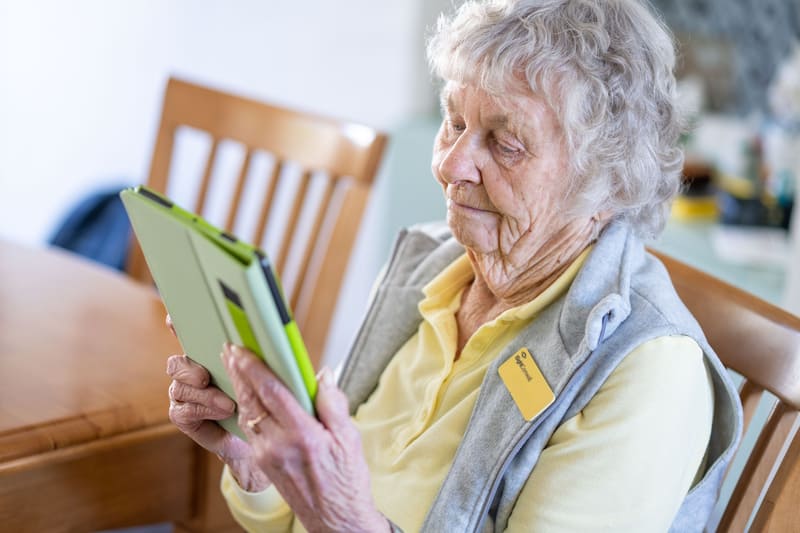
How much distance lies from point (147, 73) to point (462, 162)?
7.16 ft

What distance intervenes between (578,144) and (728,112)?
2.10 metres

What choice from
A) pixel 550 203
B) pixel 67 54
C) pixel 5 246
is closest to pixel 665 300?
pixel 550 203

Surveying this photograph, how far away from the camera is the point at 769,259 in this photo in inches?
92.6

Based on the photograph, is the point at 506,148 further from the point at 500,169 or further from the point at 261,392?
the point at 261,392

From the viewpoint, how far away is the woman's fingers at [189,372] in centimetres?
112

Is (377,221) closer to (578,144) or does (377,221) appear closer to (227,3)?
(227,3)

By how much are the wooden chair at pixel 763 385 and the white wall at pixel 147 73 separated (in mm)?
2092

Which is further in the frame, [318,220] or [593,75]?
[318,220]

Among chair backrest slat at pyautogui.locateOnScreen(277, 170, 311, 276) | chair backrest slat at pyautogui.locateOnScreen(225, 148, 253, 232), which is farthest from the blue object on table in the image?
chair backrest slat at pyautogui.locateOnScreen(277, 170, 311, 276)

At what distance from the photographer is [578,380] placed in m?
1.11

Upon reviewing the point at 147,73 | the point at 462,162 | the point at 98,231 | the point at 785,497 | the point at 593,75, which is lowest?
the point at 98,231

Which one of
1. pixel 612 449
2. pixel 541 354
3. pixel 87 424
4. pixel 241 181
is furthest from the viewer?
pixel 241 181

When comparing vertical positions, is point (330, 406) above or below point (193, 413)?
above

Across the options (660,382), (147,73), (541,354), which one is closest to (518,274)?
(541,354)
